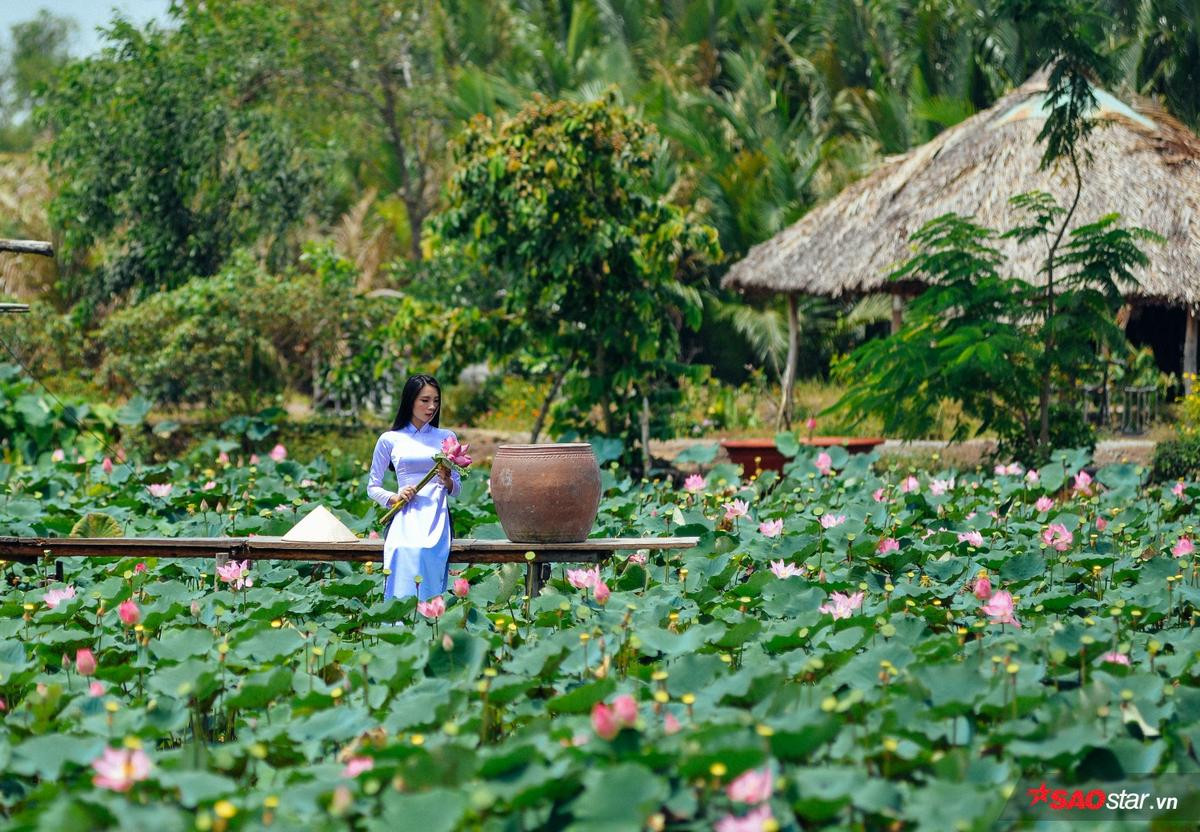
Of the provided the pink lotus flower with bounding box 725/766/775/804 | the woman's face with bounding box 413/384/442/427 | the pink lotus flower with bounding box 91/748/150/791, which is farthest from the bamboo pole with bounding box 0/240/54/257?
the pink lotus flower with bounding box 725/766/775/804

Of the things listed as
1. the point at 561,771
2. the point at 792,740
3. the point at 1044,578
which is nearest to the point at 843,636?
the point at 792,740

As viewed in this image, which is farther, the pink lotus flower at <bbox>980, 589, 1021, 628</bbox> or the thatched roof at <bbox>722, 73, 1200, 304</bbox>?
the thatched roof at <bbox>722, 73, 1200, 304</bbox>

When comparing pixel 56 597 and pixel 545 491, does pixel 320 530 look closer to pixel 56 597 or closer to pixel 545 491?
pixel 545 491

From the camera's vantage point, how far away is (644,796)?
254 cm

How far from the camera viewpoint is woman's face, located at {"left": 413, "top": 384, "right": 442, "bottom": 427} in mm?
5035

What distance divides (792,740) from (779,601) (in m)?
1.59

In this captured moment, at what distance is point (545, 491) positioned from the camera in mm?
5047

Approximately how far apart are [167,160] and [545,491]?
11530 mm

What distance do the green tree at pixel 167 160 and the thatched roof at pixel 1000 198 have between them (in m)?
5.46

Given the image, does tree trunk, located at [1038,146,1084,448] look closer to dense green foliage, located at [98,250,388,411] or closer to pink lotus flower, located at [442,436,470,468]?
pink lotus flower, located at [442,436,470,468]

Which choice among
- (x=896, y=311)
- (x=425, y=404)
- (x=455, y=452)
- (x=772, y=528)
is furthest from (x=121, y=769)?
(x=896, y=311)

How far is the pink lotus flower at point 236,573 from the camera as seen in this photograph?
16.0 feet

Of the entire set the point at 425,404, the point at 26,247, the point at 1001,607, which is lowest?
the point at 1001,607

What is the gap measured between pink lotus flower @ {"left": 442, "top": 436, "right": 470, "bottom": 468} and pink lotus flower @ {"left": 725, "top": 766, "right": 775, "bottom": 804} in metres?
2.48
